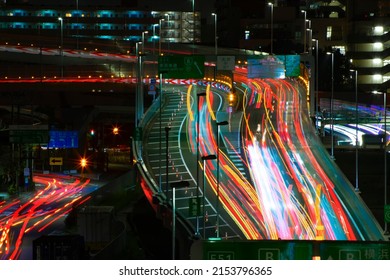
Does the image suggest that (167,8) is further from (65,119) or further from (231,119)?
(231,119)

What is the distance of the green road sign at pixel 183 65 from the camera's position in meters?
48.1

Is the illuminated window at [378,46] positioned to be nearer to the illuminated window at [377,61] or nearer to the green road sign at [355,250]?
the illuminated window at [377,61]

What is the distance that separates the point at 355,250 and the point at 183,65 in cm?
3382

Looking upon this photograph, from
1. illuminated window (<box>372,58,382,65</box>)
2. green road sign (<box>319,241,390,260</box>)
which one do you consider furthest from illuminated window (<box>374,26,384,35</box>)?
green road sign (<box>319,241,390,260</box>)

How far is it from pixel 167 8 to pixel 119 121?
6987 cm

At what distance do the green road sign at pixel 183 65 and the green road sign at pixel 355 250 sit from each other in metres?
33.3

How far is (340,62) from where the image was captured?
108500 mm

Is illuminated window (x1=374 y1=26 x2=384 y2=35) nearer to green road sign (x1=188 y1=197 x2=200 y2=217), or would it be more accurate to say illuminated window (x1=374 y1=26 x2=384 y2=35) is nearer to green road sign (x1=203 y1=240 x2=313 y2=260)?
green road sign (x1=188 y1=197 x2=200 y2=217)

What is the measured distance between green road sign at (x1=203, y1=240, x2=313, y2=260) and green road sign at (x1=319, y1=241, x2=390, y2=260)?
329mm

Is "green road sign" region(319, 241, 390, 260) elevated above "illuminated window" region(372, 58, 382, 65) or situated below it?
below

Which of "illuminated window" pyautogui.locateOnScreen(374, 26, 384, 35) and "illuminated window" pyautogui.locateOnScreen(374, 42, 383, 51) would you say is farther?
"illuminated window" pyautogui.locateOnScreen(374, 26, 384, 35)

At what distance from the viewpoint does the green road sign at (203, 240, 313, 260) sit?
48.8ft

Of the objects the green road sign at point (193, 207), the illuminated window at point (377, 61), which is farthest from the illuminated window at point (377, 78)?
the green road sign at point (193, 207)

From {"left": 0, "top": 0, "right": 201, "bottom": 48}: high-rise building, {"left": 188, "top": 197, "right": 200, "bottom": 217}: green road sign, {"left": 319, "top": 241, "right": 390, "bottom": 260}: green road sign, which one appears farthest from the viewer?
{"left": 0, "top": 0, "right": 201, "bottom": 48}: high-rise building
